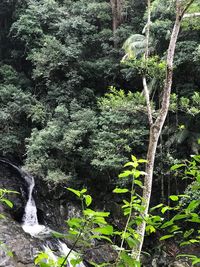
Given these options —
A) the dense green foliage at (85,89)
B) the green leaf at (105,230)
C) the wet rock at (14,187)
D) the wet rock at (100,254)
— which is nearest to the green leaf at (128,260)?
the green leaf at (105,230)

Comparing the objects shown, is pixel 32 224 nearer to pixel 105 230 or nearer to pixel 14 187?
pixel 14 187

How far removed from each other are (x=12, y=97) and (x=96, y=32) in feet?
15.0

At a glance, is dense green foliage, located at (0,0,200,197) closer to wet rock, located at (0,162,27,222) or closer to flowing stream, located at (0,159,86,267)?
wet rock, located at (0,162,27,222)

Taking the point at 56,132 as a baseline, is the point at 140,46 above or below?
above

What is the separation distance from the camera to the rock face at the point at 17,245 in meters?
7.00

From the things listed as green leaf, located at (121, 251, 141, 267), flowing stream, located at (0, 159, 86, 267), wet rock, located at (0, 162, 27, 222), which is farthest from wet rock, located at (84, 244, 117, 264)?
green leaf, located at (121, 251, 141, 267)

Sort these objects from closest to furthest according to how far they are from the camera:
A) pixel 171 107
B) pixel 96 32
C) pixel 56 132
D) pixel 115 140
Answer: pixel 171 107, pixel 115 140, pixel 56 132, pixel 96 32

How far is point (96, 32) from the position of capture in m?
13.5

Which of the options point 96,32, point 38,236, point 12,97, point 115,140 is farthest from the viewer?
point 96,32

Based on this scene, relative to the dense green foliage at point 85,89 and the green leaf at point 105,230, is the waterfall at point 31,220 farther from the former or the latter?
the green leaf at point 105,230

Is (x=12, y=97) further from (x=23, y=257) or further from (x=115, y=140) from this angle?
(x=23, y=257)

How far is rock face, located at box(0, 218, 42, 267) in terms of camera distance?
7000 millimetres

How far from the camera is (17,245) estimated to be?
24.6 feet

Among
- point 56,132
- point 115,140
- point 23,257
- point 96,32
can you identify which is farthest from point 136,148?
point 96,32
